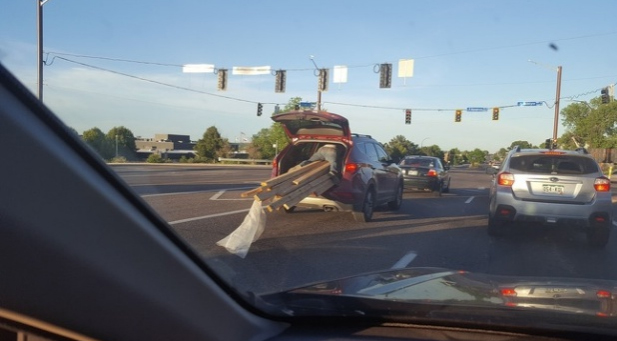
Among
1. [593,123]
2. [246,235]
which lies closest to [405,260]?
[246,235]

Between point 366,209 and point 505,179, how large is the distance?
2.96 m

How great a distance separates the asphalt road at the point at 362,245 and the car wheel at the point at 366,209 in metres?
0.22

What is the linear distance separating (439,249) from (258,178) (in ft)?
42.9

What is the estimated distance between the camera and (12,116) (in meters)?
1.83

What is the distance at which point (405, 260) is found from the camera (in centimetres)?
869

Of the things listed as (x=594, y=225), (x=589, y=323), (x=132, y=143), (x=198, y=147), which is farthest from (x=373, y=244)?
(x=589, y=323)

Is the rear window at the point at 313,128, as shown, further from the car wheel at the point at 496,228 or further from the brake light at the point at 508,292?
the brake light at the point at 508,292

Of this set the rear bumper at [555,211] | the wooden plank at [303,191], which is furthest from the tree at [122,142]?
the rear bumper at [555,211]

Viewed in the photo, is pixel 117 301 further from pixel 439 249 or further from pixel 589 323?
pixel 439 249

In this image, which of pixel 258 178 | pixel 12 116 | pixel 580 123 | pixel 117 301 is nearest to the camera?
pixel 12 116

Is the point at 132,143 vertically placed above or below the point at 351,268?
above

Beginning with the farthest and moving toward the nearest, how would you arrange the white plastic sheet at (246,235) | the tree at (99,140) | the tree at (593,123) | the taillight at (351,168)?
the tree at (593,123) → the taillight at (351,168) → the white plastic sheet at (246,235) → the tree at (99,140)

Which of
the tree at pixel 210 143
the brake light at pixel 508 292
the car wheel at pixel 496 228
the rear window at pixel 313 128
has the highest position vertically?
the rear window at pixel 313 128

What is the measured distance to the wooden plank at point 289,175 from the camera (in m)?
10.9
